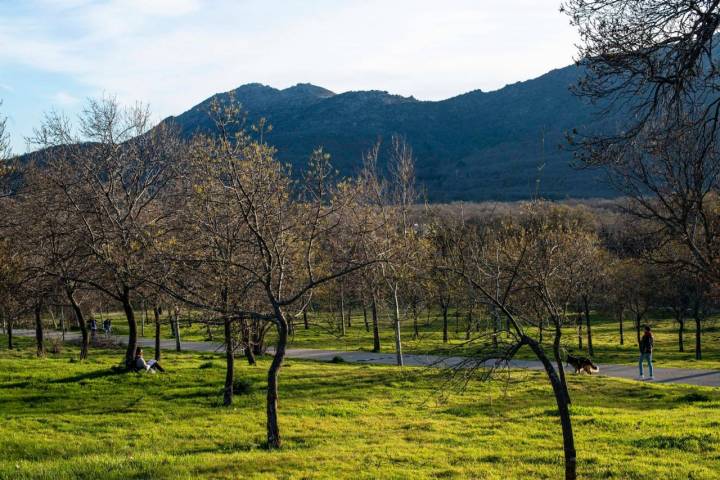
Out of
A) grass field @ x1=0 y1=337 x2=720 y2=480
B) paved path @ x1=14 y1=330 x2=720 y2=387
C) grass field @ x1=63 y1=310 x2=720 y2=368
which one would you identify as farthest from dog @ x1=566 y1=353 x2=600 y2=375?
paved path @ x1=14 y1=330 x2=720 y2=387

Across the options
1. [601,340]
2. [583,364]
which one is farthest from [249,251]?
[601,340]

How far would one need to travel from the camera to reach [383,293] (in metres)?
38.4

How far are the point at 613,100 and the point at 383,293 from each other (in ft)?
100

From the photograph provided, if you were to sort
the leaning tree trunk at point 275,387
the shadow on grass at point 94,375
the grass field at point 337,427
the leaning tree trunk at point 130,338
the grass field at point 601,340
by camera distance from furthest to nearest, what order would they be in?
1. the grass field at point 601,340
2. the leaning tree trunk at point 130,338
3. the shadow on grass at point 94,375
4. the leaning tree trunk at point 275,387
5. the grass field at point 337,427

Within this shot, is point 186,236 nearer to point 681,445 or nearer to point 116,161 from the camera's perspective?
point 116,161

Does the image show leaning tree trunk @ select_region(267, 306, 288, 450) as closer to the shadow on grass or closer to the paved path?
the paved path

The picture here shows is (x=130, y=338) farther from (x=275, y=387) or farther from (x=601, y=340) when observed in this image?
(x=601, y=340)

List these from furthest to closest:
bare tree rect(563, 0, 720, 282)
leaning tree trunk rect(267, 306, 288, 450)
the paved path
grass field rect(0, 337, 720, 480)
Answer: the paved path
leaning tree trunk rect(267, 306, 288, 450)
grass field rect(0, 337, 720, 480)
bare tree rect(563, 0, 720, 282)

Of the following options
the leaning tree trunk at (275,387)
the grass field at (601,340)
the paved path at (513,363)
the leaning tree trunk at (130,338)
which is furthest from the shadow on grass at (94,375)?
the leaning tree trunk at (275,387)

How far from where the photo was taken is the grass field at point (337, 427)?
37.1ft

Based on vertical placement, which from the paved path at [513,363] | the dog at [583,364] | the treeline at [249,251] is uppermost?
the treeline at [249,251]

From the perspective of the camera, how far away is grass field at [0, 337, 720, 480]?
1132 cm

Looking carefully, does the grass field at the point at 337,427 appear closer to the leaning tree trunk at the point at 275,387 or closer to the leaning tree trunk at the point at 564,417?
the leaning tree trunk at the point at 275,387

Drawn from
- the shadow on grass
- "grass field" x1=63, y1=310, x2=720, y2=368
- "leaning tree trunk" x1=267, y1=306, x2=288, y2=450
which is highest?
"leaning tree trunk" x1=267, y1=306, x2=288, y2=450
